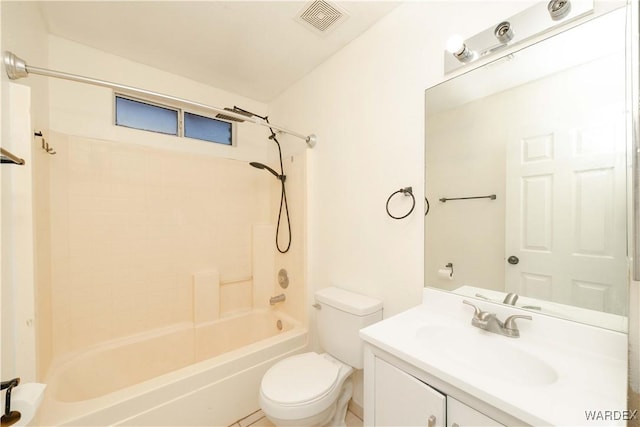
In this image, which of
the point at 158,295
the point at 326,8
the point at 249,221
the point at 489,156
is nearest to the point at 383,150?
the point at 489,156

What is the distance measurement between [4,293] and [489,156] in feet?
6.61

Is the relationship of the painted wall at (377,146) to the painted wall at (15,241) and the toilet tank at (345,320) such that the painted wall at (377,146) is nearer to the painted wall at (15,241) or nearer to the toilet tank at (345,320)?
the toilet tank at (345,320)

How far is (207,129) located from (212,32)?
938 mm

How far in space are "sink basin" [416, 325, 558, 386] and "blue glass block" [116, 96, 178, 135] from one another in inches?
94.8

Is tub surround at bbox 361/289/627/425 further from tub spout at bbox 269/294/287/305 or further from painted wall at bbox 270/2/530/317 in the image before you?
tub spout at bbox 269/294/287/305

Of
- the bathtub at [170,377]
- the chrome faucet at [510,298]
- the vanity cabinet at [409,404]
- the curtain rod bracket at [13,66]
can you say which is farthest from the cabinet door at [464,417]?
the curtain rod bracket at [13,66]

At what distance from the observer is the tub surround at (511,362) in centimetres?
62

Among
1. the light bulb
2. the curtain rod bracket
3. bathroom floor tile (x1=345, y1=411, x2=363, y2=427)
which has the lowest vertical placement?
bathroom floor tile (x1=345, y1=411, x2=363, y2=427)

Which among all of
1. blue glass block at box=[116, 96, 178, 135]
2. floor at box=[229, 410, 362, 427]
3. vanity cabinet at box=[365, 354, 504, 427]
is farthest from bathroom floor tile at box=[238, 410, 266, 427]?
blue glass block at box=[116, 96, 178, 135]

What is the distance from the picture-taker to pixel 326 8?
4.62 feet

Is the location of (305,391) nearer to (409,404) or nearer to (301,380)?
(301,380)

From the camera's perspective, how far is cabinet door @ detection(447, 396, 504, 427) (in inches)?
26.8

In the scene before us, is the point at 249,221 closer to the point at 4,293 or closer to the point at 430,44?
the point at 4,293

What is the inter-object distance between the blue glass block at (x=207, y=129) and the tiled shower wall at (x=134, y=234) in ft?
0.74
